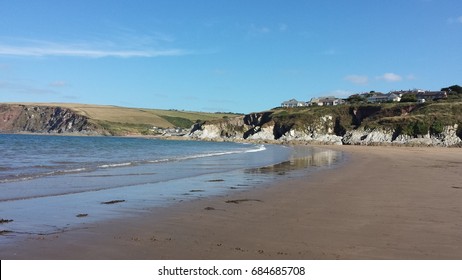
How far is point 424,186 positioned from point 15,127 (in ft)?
628

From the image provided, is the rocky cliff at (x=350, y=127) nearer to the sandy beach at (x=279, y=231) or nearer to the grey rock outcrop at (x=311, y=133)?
the grey rock outcrop at (x=311, y=133)

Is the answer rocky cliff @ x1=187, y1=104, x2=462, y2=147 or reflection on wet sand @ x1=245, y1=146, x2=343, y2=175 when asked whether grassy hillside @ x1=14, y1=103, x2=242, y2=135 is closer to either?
rocky cliff @ x1=187, y1=104, x2=462, y2=147

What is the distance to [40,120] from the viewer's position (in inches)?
7200

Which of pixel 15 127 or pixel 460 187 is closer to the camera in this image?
pixel 460 187

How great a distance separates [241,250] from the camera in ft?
23.4

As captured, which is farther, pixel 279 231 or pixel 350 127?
pixel 350 127

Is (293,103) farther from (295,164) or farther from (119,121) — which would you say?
(295,164)

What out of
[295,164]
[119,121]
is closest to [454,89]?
[295,164]

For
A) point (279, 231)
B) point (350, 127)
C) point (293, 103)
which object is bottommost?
point (279, 231)

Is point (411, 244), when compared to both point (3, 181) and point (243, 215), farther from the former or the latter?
point (3, 181)

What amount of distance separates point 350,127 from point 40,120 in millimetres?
143198

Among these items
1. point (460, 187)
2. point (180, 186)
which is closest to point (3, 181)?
point (180, 186)

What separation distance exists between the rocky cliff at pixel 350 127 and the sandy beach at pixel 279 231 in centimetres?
6812

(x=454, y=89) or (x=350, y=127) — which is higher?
(x=454, y=89)
